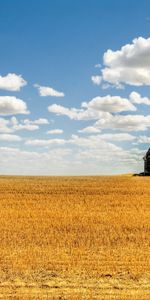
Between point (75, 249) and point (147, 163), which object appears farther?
point (147, 163)

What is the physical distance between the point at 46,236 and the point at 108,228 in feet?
14.5

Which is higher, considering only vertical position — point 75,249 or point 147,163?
point 147,163

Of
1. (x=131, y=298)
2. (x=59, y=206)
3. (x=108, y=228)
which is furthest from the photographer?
(x=59, y=206)

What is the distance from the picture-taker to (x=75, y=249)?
21.9 m

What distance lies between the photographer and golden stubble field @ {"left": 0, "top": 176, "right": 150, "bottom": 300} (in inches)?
599

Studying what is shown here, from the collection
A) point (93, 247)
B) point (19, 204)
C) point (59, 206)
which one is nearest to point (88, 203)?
point (59, 206)

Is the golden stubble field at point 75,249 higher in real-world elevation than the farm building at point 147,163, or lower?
lower

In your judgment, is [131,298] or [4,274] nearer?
[131,298]

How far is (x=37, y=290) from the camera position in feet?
49.0

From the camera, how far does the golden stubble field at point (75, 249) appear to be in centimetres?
1520

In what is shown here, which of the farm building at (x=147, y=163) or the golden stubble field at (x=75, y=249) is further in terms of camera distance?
the farm building at (x=147, y=163)

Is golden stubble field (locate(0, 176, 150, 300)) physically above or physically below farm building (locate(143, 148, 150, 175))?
below

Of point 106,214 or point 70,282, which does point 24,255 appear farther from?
point 106,214

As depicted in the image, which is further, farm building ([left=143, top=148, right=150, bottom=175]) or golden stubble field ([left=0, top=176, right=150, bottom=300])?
farm building ([left=143, top=148, right=150, bottom=175])
